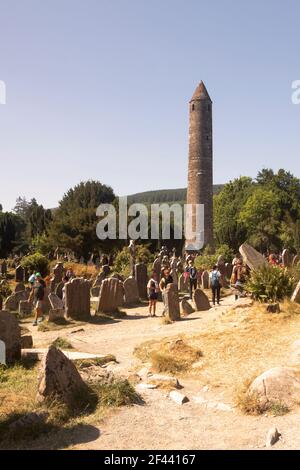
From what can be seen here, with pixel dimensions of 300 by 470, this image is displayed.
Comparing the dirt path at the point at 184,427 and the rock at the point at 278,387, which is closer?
the dirt path at the point at 184,427

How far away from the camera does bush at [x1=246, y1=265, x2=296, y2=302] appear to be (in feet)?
41.1

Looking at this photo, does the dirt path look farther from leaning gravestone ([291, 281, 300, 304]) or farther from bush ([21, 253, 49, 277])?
bush ([21, 253, 49, 277])

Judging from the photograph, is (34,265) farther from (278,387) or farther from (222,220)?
(222,220)

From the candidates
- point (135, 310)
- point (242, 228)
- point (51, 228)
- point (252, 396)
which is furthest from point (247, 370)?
point (242, 228)

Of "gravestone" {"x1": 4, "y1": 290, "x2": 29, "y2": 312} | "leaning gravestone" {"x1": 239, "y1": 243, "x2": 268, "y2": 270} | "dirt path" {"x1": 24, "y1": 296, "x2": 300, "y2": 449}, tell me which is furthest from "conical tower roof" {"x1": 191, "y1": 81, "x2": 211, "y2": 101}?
"dirt path" {"x1": 24, "y1": 296, "x2": 300, "y2": 449}

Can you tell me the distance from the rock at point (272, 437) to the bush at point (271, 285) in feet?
23.1

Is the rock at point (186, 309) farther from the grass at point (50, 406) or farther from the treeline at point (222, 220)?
the treeline at point (222, 220)

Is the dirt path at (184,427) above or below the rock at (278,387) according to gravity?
below

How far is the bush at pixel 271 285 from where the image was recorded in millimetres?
12539

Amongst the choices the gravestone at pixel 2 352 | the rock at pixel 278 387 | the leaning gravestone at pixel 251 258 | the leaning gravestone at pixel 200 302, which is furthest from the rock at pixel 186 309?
the rock at pixel 278 387

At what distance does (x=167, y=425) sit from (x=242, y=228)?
4600 cm

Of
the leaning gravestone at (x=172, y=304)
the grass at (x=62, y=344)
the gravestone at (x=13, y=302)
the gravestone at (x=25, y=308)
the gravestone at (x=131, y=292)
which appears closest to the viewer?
the grass at (x=62, y=344)

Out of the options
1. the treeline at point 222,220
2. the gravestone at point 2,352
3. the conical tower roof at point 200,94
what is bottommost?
the gravestone at point 2,352
